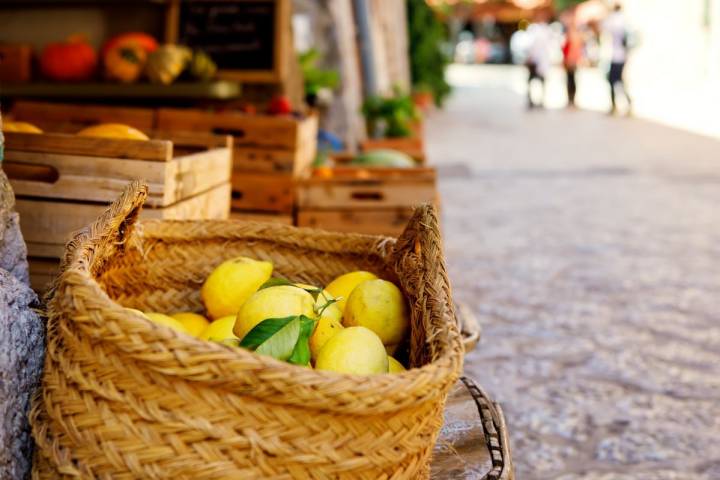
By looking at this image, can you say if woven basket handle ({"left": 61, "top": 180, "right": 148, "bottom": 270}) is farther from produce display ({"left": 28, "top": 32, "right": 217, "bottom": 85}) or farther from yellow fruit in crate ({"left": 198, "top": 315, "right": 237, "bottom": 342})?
produce display ({"left": 28, "top": 32, "right": 217, "bottom": 85})

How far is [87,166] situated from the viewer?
2260mm

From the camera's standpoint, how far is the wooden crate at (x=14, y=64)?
14.5ft

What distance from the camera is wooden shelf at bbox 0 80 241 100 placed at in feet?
14.3

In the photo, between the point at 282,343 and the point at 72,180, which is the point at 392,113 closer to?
the point at 72,180

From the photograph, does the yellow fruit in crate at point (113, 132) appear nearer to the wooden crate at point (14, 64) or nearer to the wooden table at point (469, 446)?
the wooden table at point (469, 446)

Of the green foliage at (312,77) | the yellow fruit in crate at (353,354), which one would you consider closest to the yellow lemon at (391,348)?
the yellow fruit in crate at (353,354)

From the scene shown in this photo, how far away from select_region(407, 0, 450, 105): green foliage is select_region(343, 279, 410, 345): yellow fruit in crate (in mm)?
16706

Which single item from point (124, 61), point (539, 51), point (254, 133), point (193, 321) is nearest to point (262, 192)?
point (254, 133)

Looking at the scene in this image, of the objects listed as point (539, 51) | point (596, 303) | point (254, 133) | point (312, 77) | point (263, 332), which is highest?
point (539, 51)

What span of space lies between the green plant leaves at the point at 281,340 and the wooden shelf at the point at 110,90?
3.21 metres

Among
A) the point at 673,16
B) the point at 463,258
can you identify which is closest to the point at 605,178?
the point at 463,258

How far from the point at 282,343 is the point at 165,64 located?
10.7 ft

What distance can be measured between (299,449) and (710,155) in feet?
34.8

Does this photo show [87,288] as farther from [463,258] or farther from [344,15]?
[344,15]
